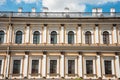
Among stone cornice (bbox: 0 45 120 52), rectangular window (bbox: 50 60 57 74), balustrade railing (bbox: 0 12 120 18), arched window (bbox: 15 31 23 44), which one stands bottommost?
rectangular window (bbox: 50 60 57 74)

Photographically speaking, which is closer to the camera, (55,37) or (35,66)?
(35,66)

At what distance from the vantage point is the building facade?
39.4 metres

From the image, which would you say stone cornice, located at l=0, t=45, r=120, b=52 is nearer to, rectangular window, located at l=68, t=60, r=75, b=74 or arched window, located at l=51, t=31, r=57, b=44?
arched window, located at l=51, t=31, r=57, b=44

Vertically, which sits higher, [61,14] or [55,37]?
[61,14]

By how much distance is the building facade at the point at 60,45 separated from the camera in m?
39.4

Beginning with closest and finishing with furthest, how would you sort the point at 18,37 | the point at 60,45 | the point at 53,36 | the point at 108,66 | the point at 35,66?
1. the point at 108,66
2. the point at 35,66
3. the point at 60,45
4. the point at 53,36
5. the point at 18,37

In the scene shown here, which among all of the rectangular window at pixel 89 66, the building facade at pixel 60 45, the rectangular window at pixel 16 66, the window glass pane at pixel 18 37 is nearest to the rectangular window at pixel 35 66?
the building facade at pixel 60 45

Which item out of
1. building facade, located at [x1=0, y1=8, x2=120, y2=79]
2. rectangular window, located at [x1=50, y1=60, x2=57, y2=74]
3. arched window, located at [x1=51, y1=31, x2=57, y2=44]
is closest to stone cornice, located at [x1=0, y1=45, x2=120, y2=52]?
building facade, located at [x1=0, y1=8, x2=120, y2=79]

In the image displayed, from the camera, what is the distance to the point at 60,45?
4025 cm

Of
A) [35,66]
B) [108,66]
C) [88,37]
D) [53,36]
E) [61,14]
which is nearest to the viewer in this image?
[108,66]

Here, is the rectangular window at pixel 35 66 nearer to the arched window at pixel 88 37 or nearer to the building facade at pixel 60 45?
the building facade at pixel 60 45

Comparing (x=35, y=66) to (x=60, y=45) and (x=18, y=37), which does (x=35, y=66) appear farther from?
(x=18, y=37)

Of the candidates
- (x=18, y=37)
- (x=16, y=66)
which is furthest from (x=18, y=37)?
(x=16, y=66)

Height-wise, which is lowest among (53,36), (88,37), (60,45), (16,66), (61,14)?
(16,66)
